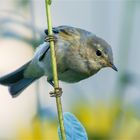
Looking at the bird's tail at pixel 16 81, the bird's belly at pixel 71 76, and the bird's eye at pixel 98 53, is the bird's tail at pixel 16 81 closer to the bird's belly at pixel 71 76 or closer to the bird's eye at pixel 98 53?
the bird's belly at pixel 71 76

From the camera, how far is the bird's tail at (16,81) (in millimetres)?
1733

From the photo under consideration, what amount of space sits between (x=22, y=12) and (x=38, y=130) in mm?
371

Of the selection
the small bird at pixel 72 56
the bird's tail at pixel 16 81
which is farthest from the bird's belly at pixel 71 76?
the bird's tail at pixel 16 81

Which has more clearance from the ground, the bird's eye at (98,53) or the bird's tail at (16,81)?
the bird's eye at (98,53)

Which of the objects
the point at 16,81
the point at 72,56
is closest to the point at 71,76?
the point at 72,56

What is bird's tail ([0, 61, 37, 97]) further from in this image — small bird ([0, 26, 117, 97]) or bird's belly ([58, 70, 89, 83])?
bird's belly ([58, 70, 89, 83])

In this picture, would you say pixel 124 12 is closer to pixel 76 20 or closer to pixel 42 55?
pixel 42 55

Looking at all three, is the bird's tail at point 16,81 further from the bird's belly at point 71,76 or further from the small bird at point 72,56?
the bird's belly at point 71,76

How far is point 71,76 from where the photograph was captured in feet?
5.98

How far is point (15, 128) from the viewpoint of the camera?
6.31 ft

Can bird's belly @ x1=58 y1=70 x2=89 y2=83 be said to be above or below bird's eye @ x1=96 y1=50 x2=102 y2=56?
below

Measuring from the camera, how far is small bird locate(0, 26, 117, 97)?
1817mm

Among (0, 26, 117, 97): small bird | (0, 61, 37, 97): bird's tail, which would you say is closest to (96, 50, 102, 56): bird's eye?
(0, 26, 117, 97): small bird

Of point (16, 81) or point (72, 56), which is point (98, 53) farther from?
point (16, 81)
